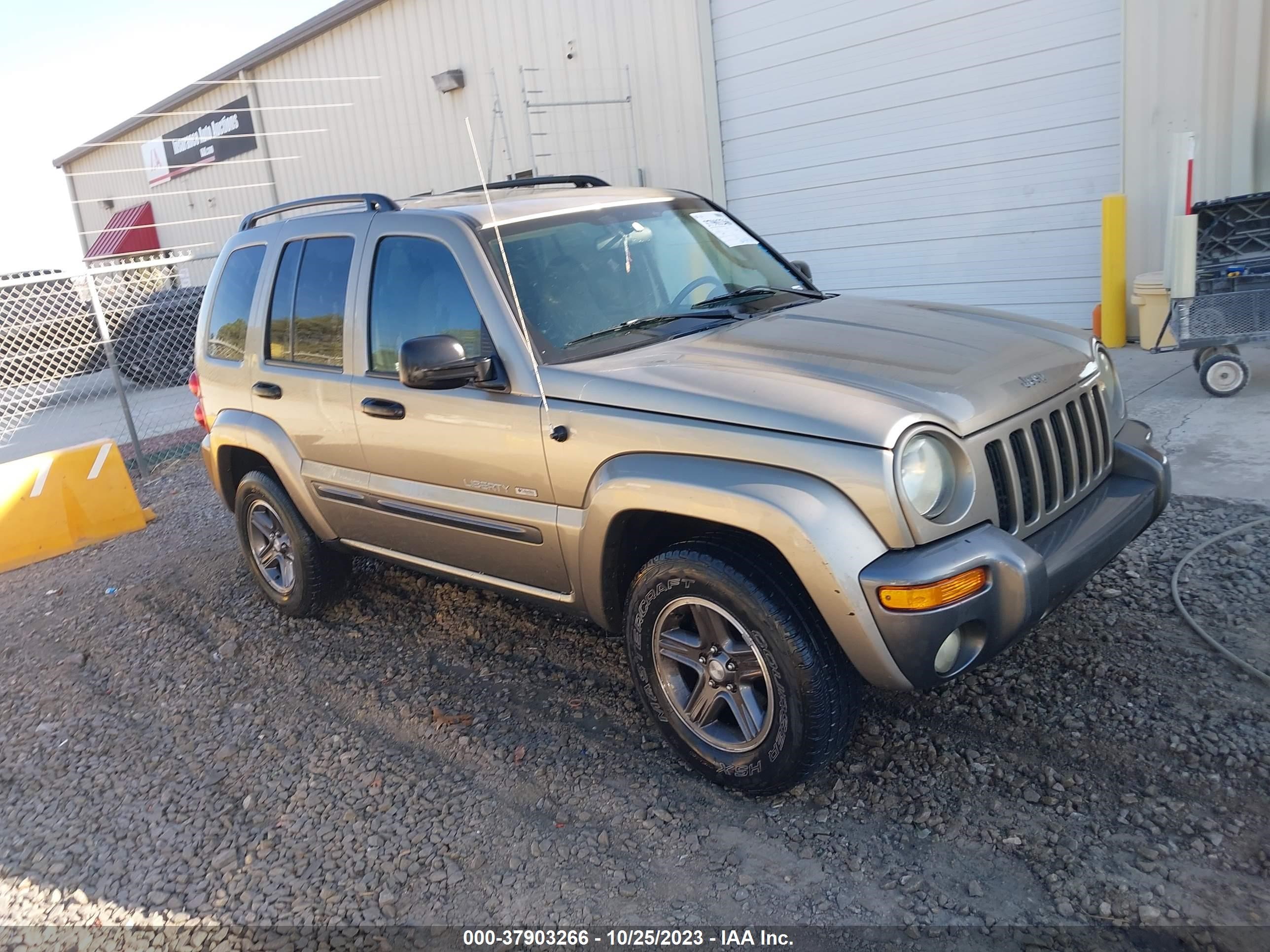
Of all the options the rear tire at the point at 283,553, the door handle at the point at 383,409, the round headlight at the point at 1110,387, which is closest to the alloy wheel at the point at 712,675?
the door handle at the point at 383,409

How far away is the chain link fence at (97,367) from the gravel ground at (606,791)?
235 inches

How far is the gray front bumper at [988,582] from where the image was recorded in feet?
8.94

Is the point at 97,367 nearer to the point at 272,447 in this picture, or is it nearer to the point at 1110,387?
the point at 272,447

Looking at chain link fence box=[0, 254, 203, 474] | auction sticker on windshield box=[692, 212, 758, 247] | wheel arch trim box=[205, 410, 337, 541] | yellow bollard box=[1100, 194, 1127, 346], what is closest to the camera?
auction sticker on windshield box=[692, 212, 758, 247]

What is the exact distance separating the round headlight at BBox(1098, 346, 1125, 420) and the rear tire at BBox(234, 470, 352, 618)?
352 centimetres

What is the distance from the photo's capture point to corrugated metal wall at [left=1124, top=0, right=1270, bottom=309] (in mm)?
7355

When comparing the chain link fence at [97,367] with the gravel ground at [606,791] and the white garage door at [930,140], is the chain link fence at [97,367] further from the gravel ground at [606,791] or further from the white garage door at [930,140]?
the white garage door at [930,140]

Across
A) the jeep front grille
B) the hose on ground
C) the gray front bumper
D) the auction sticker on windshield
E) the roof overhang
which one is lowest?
the hose on ground

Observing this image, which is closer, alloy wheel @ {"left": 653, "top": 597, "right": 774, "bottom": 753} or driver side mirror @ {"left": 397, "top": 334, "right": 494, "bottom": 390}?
alloy wheel @ {"left": 653, "top": 597, "right": 774, "bottom": 753}

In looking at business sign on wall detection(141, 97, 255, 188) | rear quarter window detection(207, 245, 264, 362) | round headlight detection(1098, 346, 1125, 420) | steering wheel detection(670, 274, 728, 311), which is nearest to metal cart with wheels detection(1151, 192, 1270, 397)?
round headlight detection(1098, 346, 1125, 420)

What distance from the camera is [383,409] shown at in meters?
4.10

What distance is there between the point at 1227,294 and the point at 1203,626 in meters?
3.62

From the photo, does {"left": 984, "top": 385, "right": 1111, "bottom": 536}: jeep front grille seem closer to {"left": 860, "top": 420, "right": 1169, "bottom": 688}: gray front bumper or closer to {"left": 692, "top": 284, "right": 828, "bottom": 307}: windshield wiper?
{"left": 860, "top": 420, "right": 1169, "bottom": 688}: gray front bumper

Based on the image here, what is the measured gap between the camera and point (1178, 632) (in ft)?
12.7
